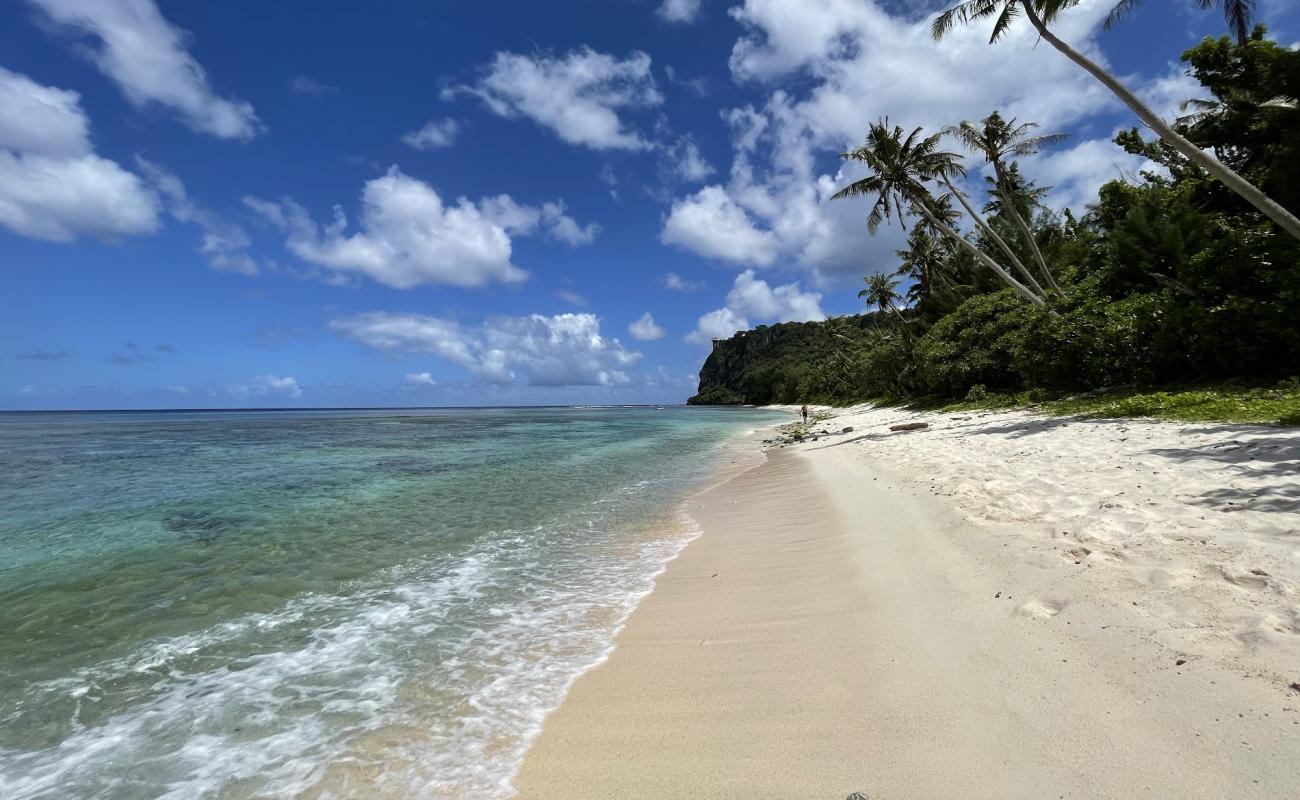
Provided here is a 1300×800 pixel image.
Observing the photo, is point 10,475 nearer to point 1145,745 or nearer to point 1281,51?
point 1145,745

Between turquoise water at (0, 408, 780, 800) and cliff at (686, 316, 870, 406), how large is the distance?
221ft

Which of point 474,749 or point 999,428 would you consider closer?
point 474,749

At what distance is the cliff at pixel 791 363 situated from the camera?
8481cm

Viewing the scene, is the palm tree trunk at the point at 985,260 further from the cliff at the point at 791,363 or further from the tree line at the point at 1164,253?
the cliff at the point at 791,363

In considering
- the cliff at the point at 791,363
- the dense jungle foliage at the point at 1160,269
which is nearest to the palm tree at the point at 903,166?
the dense jungle foliage at the point at 1160,269

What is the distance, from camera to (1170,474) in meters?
6.82

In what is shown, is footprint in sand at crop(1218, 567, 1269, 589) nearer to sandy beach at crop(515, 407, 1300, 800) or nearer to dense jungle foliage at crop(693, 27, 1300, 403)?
sandy beach at crop(515, 407, 1300, 800)

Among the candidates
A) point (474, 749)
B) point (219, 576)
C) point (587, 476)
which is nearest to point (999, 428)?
point (587, 476)

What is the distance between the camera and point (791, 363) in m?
130

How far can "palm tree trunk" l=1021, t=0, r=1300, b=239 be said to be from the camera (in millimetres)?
10688

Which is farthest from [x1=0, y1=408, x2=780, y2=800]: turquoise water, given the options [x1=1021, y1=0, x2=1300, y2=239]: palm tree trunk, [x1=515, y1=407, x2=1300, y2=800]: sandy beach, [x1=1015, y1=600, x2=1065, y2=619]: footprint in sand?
[x1=1021, y1=0, x2=1300, y2=239]: palm tree trunk

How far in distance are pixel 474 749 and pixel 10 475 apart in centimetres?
2637

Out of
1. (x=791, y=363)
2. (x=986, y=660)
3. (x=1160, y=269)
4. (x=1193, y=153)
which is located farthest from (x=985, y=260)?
(x=791, y=363)

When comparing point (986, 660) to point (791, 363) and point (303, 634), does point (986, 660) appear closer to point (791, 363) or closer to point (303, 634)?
point (303, 634)
